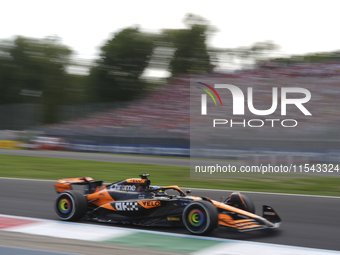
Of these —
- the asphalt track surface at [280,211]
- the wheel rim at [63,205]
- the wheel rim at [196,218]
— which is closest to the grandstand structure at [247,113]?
the asphalt track surface at [280,211]

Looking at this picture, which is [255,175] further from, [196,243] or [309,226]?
[196,243]

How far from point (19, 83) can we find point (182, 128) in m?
28.4

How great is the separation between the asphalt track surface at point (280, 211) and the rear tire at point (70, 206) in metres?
0.33

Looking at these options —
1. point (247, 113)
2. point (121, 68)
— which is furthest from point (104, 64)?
point (247, 113)

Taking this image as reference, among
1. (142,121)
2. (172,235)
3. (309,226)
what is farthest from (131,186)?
(142,121)

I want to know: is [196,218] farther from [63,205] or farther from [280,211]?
[280,211]

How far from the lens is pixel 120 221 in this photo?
5.69 metres

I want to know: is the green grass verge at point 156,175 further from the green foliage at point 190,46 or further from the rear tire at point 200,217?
the green foliage at point 190,46

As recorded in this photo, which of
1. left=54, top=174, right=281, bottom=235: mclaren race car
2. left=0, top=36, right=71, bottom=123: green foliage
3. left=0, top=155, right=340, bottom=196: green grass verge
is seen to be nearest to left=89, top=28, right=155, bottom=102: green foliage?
left=0, top=36, right=71, bottom=123: green foliage

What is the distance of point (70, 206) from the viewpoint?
581 centimetres

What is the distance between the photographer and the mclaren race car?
5.06 m

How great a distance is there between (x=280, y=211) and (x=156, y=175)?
20.4ft

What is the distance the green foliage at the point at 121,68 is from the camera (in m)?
40.3

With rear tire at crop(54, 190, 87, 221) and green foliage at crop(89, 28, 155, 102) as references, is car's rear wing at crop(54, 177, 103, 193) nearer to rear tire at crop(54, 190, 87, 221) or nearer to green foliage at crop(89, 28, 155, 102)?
rear tire at crop(54, 190, 87, 221)
